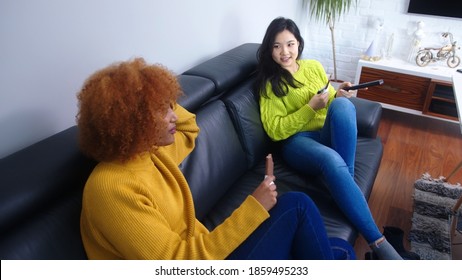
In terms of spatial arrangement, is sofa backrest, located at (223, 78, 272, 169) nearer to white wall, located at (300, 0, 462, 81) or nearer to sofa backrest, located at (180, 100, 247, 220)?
sofa backrest, located at (180, 100, 247, 220)

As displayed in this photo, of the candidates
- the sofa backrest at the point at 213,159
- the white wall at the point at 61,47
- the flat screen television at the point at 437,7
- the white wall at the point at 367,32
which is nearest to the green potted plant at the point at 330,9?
the white wall at the point at 367,32

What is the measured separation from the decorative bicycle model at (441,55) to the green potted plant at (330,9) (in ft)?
2.30

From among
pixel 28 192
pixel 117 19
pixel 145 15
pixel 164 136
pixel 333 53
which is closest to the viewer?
pixel 28 192

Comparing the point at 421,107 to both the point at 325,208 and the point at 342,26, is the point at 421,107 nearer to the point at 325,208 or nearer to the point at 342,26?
the point at 342,26

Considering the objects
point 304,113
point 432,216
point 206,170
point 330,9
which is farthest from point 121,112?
point 330,9

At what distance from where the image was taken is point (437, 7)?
2.64 metres

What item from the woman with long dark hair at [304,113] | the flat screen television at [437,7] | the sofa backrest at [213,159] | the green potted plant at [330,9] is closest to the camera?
the sofa backrest at [213,159]

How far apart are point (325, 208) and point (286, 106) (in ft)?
1.87

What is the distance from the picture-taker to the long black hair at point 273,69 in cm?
169

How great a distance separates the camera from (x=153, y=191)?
90 cm

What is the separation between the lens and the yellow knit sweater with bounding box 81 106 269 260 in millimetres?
786

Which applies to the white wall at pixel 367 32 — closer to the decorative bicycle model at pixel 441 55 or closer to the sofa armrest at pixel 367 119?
the decorative bicycle model at pixel 441 55
